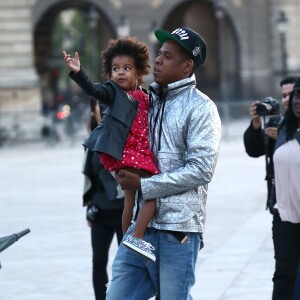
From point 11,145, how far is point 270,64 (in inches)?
818

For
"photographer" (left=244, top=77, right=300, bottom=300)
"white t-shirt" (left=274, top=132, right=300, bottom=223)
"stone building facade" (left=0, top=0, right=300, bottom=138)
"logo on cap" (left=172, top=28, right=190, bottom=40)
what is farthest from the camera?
"stone building facade" (left=0, top=0, right=300, bottom=138)

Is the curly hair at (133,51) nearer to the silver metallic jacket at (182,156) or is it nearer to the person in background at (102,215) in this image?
the silver metallic jacket at (182,156)

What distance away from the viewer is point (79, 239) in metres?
15.3

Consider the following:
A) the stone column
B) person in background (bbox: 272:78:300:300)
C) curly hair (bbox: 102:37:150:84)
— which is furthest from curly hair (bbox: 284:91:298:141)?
the stone column

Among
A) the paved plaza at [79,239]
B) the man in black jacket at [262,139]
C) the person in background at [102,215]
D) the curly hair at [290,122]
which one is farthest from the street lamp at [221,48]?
the curly hair at [290,122]

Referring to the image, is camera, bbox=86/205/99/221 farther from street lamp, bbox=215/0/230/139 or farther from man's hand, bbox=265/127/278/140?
street lamp, bbox=215/0/230/139

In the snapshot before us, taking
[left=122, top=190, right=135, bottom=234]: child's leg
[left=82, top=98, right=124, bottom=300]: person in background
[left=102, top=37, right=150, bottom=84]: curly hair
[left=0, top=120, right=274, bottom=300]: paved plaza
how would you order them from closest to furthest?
[left=122, top=190, right=135, bottom=234]: child's leg → [left=102, top=37, right=150, bottom=84]: curly hair → [left=82, top=98, right=124, bottom=300]: person in background → [left=0, top=120, right=274, bottom=300]: paved plaza

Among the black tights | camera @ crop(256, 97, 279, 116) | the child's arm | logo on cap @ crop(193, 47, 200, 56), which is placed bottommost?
the black tights

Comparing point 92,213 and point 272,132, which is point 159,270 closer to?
point 272,132

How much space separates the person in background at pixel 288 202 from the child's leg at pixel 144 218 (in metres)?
1.76

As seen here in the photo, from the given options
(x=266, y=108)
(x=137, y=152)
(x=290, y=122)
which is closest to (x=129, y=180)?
(x=137, y=152)

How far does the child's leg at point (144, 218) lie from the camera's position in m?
6.65

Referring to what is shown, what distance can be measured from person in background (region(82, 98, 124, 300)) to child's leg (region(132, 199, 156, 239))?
2.96 metres

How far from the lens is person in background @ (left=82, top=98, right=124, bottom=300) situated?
9766 mm
